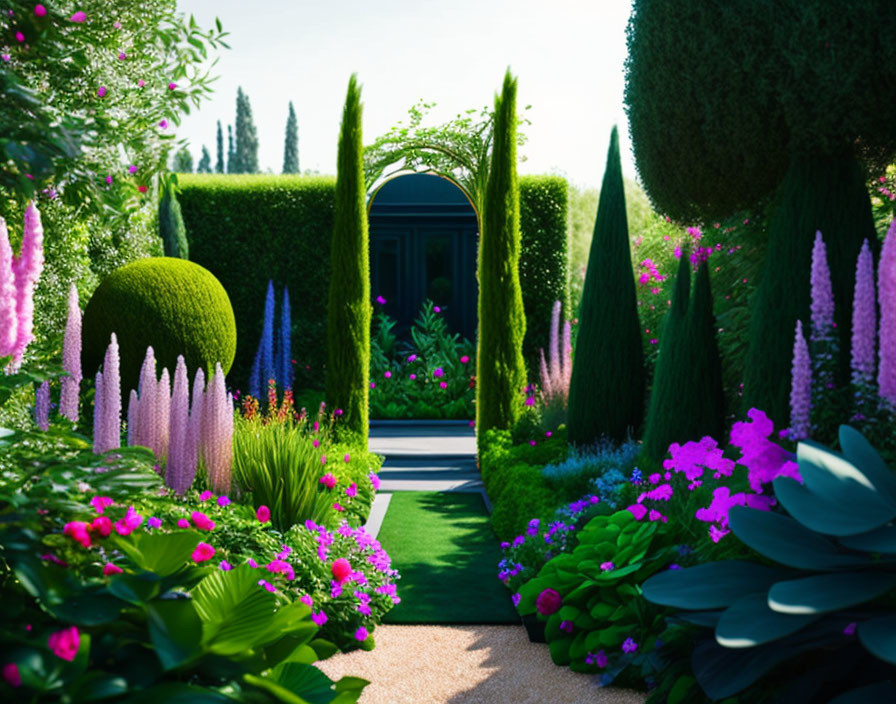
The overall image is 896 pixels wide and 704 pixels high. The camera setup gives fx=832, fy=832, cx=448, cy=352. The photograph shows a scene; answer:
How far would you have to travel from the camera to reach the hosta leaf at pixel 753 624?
2541 millimetres

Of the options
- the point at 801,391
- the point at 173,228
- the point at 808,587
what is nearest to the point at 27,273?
the point at 808,587

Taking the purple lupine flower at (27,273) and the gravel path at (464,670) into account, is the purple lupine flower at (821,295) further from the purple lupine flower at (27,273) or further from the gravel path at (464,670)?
the purple lupine flower at (27,273)

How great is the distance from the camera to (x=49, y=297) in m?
7.77

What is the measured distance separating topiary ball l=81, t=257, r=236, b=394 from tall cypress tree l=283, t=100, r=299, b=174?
1145 inches

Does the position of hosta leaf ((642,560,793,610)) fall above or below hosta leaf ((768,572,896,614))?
below

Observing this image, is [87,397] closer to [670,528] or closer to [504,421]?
[504,421]

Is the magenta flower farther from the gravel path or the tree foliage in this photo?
the gravel path

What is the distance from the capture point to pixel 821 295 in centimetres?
482

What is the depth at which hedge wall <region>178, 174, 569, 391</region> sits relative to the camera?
40.4 feet

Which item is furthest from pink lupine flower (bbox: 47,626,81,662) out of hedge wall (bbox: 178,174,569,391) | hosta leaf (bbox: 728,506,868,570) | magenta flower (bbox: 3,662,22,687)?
hedge wall (bbox: 178,174,569,391)

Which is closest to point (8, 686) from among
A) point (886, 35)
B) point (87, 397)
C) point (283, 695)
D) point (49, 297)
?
point (283, 695)

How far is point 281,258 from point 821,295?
896 centimetres

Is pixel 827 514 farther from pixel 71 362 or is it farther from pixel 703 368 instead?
pixel 71 362

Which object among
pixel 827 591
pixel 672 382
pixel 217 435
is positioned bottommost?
pixel 827 591
